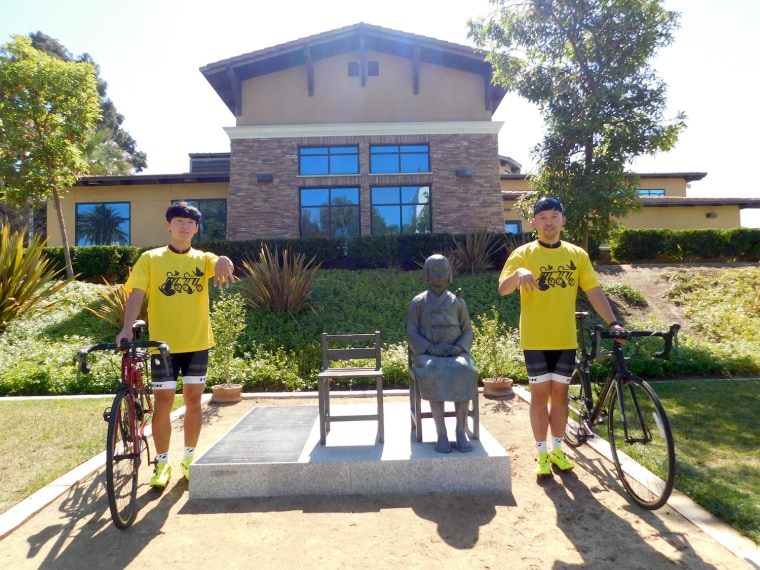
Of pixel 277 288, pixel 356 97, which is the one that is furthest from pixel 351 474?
pixel 356 97

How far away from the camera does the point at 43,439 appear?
14.8 feet

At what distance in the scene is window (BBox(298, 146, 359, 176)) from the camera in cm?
1642

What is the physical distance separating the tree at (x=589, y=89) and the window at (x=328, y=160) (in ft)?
20.6

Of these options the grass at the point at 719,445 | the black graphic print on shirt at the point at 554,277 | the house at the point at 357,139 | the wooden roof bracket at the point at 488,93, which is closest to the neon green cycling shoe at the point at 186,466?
the black graphic print on shirt at the point at 554,277

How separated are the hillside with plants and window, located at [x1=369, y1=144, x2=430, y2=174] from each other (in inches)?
204

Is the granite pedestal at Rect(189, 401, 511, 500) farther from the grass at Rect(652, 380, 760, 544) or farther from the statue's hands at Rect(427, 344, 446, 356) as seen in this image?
the grass at Rect(652, 380, 760, 544)

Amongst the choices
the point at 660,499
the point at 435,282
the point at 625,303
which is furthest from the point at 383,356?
the point at 625,303

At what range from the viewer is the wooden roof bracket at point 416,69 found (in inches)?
633

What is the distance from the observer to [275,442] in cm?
388

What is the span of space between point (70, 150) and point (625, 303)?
48.7 ft

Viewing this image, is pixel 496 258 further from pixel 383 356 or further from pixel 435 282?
A: pixel 435 282

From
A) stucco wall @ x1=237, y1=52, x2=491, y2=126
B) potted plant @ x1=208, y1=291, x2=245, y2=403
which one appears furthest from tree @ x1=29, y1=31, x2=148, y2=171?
potted plant @ x1=208, y1=291, x2=245, y2=403

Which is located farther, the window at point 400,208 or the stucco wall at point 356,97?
the stucco wall at point 356,97

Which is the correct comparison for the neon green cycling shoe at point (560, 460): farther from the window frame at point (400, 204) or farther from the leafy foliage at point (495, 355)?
the window frame at point (400, 204)
